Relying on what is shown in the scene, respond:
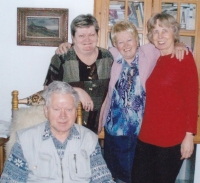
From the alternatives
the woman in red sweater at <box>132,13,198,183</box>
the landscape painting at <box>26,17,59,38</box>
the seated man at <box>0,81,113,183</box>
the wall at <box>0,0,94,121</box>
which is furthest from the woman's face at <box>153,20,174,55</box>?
the landscape painting at <box>26,17,59,38</box>

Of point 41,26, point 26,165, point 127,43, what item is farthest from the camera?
point 41,26

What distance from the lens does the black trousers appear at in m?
1.88

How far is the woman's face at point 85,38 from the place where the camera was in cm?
210

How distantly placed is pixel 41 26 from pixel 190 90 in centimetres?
149

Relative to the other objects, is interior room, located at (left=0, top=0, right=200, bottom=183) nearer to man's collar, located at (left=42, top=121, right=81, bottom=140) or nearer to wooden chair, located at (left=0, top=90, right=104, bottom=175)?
wooden chair, located at (left=0, top=90, right=104, bottom=175)

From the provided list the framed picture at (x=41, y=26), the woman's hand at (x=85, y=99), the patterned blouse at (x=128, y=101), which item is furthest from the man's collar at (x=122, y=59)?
the framed picture at (x=41, y=26)

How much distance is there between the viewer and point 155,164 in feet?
6.40

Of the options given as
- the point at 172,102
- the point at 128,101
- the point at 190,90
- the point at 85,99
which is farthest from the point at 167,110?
the point at 85,99

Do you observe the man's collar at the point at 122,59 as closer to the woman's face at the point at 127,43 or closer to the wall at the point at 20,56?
the woman's face at the point at 127,43

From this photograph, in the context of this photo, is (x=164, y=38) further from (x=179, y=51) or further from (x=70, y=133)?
(x=70, y=133)

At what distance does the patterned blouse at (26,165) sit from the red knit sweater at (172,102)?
42 centimetres

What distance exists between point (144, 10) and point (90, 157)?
149cm

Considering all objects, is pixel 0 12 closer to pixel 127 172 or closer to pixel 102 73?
pixel 102 73

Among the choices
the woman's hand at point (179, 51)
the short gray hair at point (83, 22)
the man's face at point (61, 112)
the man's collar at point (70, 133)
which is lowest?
the man's collar at point (70, 133)
